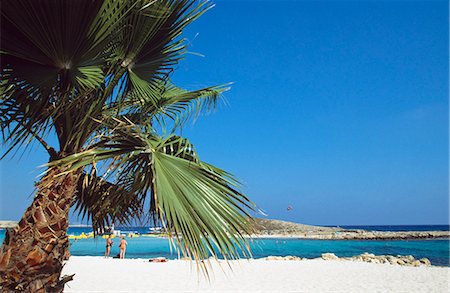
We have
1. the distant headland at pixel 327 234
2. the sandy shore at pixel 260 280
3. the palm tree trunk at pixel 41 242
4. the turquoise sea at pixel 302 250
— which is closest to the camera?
the palm tree trunk at pixel 41 242

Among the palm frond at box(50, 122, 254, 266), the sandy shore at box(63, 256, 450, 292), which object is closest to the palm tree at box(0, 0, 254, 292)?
the palm frond at box(50, 122, 254, 266)

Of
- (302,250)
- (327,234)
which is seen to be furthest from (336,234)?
(302,250)

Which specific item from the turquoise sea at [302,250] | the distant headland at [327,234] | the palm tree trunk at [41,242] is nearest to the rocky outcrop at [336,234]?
the distant headland at [327,234]

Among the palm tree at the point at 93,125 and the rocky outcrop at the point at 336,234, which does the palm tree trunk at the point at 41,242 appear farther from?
the rocky outcrop at the point at 336,234

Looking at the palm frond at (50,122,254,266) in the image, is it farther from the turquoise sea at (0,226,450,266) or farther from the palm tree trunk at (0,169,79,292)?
the turquoise sea at (0,226,450,266)

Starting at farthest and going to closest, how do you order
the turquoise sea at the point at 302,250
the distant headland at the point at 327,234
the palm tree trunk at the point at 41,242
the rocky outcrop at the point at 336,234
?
the rocky outcrop at the point at 336,234 < the turquoise sea at the point at 302,250 < the distant headland at the point at 327,234 < the palm tree trunk at the point at 41,242

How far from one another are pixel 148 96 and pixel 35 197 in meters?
1.37

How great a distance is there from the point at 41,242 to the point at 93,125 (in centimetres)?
104

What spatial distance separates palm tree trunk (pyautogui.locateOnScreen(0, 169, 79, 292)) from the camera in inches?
122

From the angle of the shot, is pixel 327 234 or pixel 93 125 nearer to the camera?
pixel 93 125

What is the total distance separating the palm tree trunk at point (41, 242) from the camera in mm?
3096

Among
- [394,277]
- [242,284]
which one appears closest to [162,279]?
[242,284]

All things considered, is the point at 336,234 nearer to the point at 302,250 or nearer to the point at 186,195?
the point at 302,250

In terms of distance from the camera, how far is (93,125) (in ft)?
11.7
